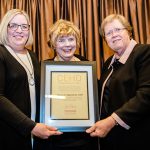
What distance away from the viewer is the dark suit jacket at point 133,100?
66.9 inches

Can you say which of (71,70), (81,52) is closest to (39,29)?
(81,52)

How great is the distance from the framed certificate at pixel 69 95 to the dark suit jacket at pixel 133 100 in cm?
15

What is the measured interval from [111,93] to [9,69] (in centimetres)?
66

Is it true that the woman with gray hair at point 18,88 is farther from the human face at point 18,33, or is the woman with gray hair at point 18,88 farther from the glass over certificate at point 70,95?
the glass over certificate at point 70,95

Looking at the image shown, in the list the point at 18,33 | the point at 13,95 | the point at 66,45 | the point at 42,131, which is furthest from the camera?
the point at 66,45

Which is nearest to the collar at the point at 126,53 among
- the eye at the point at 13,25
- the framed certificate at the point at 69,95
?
the framed certificate at the point at 69,95

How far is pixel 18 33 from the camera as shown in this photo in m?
1.89

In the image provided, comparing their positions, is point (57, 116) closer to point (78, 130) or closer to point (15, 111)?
point (78, 130)

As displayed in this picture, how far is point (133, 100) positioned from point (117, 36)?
470mm

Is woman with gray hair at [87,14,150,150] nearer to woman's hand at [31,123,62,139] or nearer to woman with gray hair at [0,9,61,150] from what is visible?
woman's hand at [31,123,62,139]

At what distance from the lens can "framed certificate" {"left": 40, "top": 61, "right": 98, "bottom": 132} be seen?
176 cm

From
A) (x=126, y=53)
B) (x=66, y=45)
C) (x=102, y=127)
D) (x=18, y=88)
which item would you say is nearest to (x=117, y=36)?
(x=126, y=53)

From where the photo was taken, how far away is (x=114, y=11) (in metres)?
2.57

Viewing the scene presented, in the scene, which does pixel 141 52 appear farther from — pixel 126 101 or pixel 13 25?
pixel 13 25
